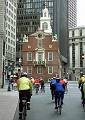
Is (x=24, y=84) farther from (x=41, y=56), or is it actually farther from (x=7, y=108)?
(x=41, y=56)

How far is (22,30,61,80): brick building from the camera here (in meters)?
89.2

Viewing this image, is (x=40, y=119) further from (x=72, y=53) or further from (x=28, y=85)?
(x=72, y=53)

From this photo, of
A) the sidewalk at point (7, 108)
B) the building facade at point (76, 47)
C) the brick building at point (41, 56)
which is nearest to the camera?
the sidewalk at point (7, 108)

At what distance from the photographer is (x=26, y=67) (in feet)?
297

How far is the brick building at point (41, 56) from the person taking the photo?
89188mm

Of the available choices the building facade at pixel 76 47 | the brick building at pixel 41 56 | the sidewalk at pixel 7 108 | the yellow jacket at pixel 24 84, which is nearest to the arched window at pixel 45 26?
the brick building at pixel 41 56

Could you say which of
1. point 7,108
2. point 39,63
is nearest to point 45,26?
point 39,63

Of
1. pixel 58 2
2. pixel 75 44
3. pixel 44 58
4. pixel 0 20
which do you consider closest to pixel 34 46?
pixel 44 58

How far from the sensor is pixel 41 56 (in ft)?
295

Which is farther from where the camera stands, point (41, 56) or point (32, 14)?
point (32, 14)

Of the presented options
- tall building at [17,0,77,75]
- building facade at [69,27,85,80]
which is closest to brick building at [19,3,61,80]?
tall building at [17,0,77,75]

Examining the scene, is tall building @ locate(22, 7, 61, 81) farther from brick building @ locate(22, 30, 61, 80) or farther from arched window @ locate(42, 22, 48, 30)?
arched window @ locate(42, 22, 48, 30)

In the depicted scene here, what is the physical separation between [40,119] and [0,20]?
35508 mm

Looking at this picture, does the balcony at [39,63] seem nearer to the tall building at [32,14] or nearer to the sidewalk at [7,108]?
the tall building at [32,14]
